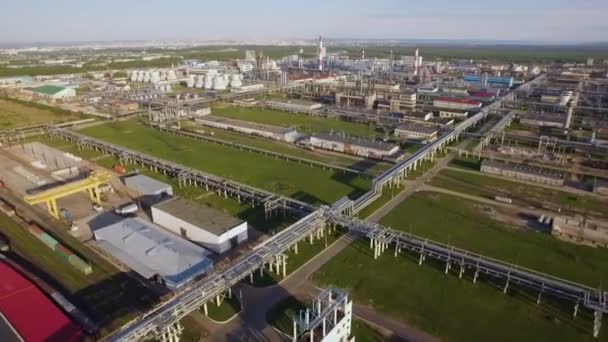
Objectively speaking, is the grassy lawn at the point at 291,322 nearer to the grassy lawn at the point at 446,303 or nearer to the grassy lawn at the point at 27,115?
the grassy lawn at the point at 446,303

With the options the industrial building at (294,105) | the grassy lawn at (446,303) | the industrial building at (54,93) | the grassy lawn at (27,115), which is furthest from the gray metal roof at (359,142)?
the industrial building at (54,93)

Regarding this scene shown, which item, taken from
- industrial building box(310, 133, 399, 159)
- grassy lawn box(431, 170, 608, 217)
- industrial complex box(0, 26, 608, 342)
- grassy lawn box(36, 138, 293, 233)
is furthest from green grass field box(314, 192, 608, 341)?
industrial building box(310, 133, 399, 159)

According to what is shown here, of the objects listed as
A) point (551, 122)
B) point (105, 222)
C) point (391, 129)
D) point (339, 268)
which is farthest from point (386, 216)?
point (551, 122)

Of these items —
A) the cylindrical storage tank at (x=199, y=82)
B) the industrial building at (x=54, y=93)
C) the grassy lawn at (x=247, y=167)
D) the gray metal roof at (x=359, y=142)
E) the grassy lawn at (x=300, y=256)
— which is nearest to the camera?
the grassy lawn at (x=300, y=256)

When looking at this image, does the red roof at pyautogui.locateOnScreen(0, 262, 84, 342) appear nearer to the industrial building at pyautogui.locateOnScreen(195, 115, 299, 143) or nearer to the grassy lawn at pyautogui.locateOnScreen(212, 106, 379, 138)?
the industrial building at pyautogui.locateOnScreen(195, 115, 299, 143)

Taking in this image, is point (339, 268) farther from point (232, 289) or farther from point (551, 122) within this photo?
point (551, 122)

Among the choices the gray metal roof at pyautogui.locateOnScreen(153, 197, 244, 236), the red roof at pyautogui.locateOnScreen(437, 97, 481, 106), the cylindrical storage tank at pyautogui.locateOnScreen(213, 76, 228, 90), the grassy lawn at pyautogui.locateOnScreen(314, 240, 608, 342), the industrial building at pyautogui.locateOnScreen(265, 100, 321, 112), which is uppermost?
the cylindrical storage tank at pyautogui.locateOnScreen(213, 76, 228, 90)

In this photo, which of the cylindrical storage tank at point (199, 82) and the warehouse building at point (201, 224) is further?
the cylindrical storage tank at point (199, 82)
